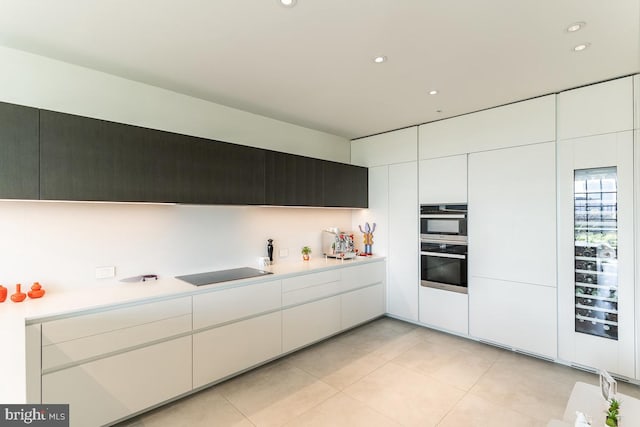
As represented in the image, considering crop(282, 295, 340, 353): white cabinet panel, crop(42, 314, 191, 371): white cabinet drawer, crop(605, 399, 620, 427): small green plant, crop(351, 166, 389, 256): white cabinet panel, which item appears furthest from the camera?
crop(351, 166, 389, 256): white cabinet panel

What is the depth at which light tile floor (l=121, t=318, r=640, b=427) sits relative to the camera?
7.43 feet

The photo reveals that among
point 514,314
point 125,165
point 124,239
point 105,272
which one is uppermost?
point 125,165

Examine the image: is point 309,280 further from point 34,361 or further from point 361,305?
point 34,361

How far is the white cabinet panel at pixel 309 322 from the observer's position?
3176 millimetres

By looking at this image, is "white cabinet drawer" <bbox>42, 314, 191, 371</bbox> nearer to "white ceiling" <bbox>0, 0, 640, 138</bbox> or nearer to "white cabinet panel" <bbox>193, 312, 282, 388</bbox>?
"white cabinet panel" <bbox>193, 312, 282, 388</bbox>

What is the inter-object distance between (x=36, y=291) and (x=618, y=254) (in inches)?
189

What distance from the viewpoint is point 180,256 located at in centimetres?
299

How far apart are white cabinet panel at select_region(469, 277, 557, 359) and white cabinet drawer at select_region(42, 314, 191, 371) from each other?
3.17 m

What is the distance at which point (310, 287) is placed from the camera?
3410mm

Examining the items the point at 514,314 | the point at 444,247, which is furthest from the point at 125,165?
the point at 514,314

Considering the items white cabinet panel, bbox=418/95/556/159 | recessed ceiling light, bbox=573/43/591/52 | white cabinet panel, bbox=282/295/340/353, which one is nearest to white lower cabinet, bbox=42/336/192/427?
white cabinet panel, bbox=282/295/340/353

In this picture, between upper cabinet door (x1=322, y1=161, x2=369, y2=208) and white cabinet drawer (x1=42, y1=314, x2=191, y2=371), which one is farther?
upper cabinet door (x1=322, y1=161, x2=369, y2=208)

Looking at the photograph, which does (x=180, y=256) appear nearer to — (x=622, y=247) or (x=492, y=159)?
(x=492, y=159)

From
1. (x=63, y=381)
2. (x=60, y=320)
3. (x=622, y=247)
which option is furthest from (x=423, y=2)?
(x=63, y=381)
